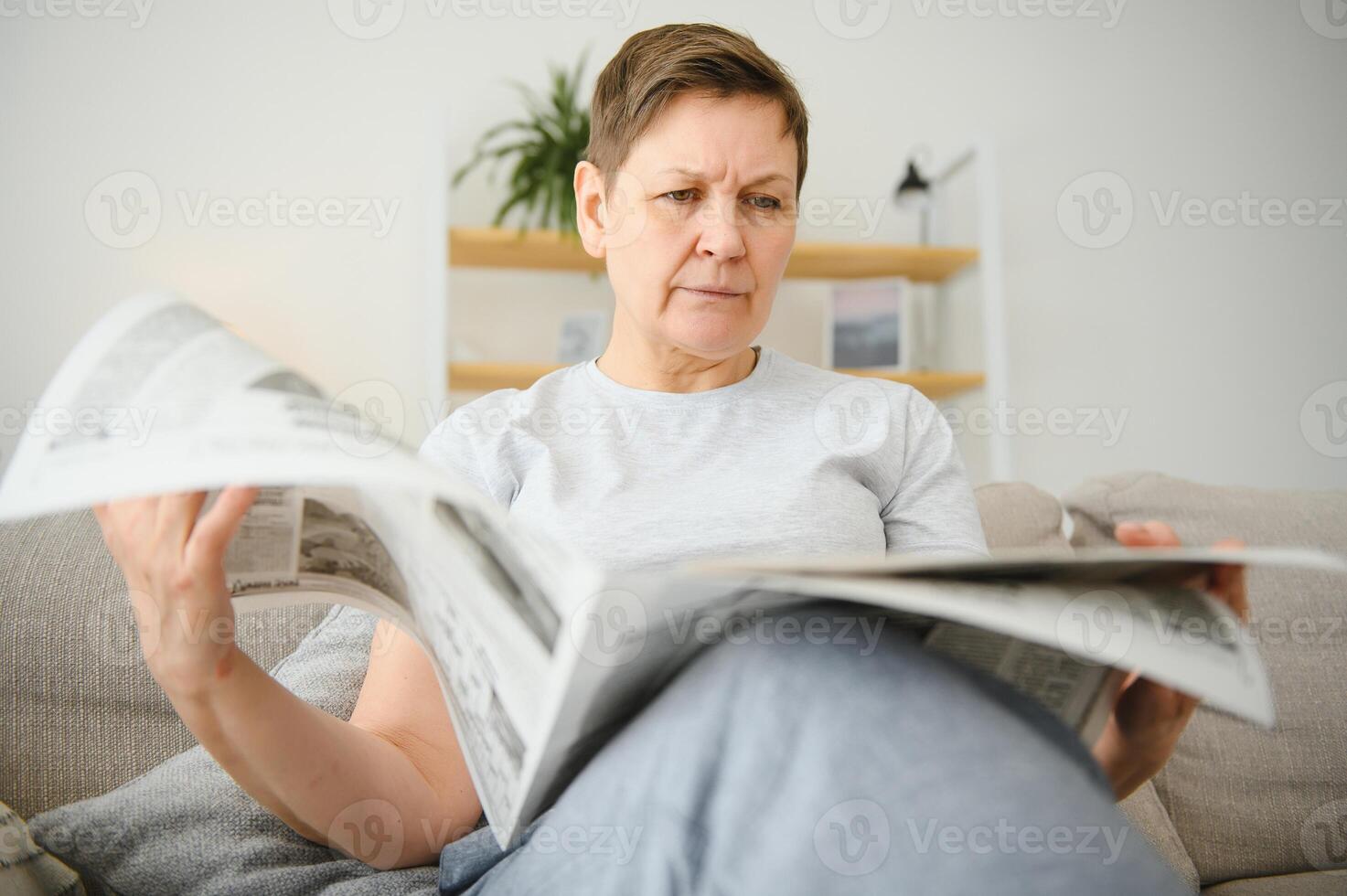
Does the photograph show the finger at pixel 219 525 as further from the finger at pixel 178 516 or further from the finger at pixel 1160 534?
the finger at pixel 1160 534

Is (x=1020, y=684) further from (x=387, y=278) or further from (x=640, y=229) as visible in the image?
(x=387, y=278)

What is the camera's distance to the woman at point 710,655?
0.45 metres

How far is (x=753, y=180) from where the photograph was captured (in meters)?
0.96

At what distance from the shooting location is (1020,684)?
52cm

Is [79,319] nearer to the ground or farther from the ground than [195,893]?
farther from the ground

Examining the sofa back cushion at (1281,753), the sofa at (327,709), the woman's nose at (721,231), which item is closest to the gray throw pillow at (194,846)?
the sofa at (327,709)

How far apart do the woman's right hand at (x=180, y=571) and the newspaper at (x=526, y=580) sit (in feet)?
0.16

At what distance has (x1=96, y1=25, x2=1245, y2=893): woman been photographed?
1.49ft

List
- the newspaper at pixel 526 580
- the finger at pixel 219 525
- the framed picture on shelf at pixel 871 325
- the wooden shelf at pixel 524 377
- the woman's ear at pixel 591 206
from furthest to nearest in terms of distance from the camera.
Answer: the framed picture on shelf at pixel 871 325
the wooden shelf at pixel 524 377
the woman's ear at pixel 591 206
the finger at pixel 219 525
the newspaper at pixel 526 580

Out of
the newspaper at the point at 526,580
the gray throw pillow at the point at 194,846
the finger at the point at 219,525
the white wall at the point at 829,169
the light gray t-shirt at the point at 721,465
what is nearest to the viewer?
the newspaper at the point at 526,580

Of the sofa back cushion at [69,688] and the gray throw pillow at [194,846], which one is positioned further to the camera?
the sofa back cushion at [69,688]

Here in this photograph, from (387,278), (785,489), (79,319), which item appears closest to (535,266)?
(387,278)

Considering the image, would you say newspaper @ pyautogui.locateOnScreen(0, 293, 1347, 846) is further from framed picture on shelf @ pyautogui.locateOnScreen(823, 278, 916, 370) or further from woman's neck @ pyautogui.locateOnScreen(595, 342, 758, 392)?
framed picture on shelf @ pyautogui.locateOnScreen(823, 278, 916, 370)

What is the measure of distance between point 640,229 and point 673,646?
0.57 metres
